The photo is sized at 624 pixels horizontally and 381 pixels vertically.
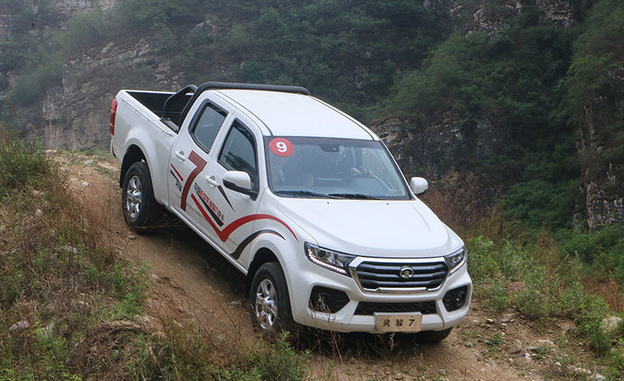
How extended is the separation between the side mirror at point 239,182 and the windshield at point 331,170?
0.19 metres

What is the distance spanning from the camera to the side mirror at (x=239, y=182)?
5500mm

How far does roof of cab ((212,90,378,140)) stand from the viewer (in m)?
6.16

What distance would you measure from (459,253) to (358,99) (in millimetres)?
43010

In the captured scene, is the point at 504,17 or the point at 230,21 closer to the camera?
the point at 504,17

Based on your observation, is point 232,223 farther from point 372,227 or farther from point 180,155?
point 372,227

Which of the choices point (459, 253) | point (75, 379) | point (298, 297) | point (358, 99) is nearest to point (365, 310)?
point (298, 297)

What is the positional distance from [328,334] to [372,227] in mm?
906

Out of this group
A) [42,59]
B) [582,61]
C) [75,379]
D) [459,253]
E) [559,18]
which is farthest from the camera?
[42,59]

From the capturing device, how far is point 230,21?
187 ft

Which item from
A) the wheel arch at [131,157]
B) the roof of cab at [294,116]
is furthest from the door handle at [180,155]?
the wheel arch at [131,157]

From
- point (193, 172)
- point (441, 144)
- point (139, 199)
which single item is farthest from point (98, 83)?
point (193, 172)

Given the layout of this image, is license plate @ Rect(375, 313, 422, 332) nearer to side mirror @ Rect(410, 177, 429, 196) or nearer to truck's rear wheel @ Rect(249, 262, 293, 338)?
truck's rear wheel @ Rect(249, 262, 293, 338)

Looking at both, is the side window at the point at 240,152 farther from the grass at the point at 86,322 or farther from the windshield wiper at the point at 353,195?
the grass at the point at 86,322

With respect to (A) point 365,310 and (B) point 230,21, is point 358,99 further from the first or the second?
(A) point 365,310
